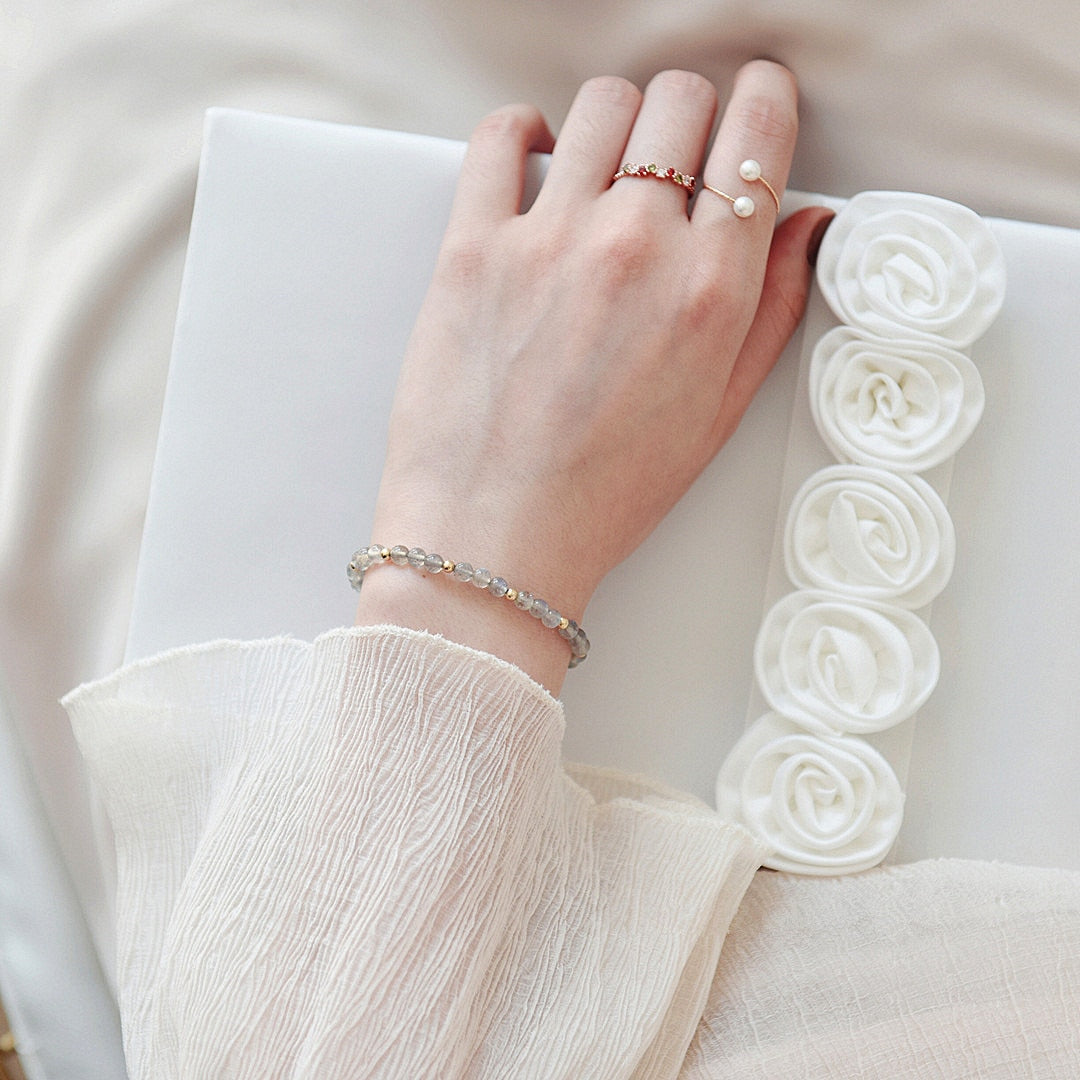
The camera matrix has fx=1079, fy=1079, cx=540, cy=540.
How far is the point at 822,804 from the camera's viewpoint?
0.66 m

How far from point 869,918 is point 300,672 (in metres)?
0.36

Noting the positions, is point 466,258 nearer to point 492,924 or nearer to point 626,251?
point 626,251

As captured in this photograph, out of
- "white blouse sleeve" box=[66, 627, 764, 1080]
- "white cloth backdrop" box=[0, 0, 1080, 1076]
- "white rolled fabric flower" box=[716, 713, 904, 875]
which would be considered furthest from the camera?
"white cloth backdrop" box=[0, 0, 1080, 1076]

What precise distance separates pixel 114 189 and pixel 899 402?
0.67 metres

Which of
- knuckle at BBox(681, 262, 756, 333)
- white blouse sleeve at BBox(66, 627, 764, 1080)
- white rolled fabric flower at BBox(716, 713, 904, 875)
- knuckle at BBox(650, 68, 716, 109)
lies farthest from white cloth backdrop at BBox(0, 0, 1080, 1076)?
white rolled fabric flower at BBox(716, 713, 904, 875)

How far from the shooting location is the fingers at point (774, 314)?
0.70 m

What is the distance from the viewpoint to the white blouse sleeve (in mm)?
539

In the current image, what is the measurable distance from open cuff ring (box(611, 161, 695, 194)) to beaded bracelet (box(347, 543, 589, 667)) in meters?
0.28

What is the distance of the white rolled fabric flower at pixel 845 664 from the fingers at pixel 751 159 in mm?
235

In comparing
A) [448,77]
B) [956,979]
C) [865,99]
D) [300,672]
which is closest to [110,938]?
[300,672]

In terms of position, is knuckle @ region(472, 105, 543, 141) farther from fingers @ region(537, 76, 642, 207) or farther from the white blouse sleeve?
the white blouse sleeve

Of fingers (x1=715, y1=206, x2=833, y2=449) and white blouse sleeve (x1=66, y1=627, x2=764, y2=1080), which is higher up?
fingers (x1=715, y1=206, x2=833, y2=449)

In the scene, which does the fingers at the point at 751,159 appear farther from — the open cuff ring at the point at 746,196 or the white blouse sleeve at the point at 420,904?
the white blouse sleeve at the point at 420,904

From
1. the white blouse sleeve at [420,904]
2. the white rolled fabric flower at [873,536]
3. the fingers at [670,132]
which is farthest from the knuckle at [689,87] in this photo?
the white blouse sleeve at [420,904]
